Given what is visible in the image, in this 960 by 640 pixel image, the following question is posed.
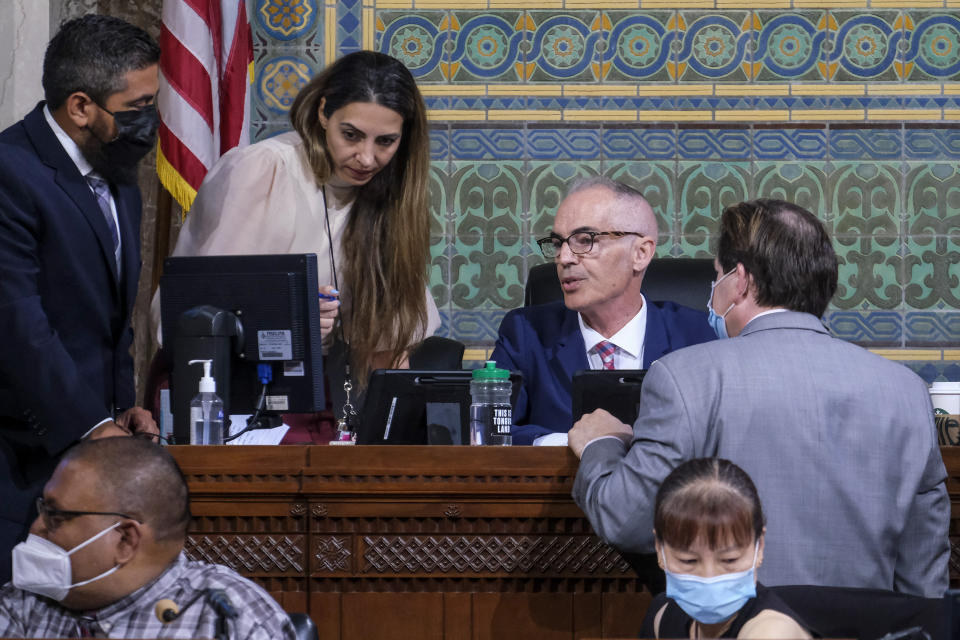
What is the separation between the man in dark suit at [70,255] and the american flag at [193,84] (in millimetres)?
1952

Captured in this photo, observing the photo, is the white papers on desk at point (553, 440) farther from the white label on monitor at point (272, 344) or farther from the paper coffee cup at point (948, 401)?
the paper coffee cup at point (948, 401)

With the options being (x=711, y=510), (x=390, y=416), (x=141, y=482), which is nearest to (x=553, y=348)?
(x=390, y=416)

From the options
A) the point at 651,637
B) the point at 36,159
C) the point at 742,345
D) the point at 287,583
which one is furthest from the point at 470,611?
the point at 36,159

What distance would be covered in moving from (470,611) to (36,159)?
1.40 metres

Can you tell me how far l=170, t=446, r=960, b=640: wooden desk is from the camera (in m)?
2.73

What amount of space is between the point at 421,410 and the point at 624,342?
881 millimetres

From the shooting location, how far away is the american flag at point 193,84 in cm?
504

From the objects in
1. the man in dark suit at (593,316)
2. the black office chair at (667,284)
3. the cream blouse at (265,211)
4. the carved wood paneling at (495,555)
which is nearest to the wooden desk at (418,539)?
the carved wood paneling at (495,555)

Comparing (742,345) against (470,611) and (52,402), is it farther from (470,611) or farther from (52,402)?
(52,402)

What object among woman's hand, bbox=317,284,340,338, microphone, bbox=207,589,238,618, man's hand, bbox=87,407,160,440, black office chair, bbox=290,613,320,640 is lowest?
black office chair, bbox=290,613,320,640

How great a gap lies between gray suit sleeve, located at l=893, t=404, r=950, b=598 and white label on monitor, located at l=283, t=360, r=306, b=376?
1436 mm

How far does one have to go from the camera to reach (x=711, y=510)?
6.84 feet

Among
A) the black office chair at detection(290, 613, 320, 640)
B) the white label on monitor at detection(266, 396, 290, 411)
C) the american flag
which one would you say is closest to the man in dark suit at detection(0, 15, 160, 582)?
the white label on monitor at detection(266, 396, 290, 411)

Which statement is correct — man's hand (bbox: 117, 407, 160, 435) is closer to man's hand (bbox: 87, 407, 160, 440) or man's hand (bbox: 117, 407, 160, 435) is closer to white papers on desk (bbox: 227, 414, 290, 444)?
man's hand (bbox: 87, 407, 160, 440)
